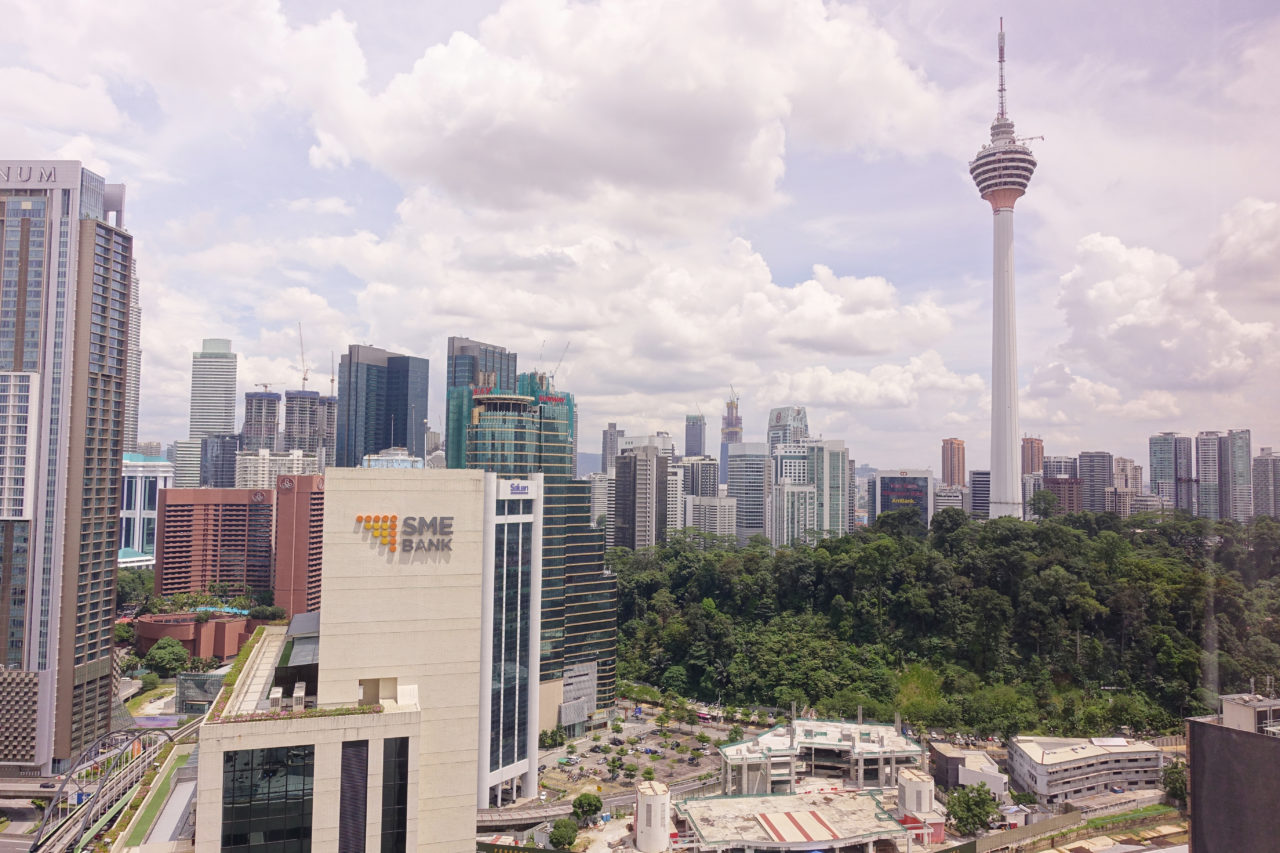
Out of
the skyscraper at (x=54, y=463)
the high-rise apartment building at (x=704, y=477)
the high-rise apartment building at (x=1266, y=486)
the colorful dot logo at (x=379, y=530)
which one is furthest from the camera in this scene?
the high-rise apartment building at (x=704, y=477)

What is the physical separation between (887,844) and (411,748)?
15.7 meters

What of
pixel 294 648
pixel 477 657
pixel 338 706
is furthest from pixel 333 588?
pixel 294 648

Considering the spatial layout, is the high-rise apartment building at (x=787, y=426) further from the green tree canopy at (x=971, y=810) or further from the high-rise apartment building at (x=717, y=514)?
the green tree canopy at (x=971, y=810)

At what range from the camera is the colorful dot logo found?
1139 cm

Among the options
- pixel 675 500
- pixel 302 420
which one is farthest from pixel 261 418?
pixel 675 500

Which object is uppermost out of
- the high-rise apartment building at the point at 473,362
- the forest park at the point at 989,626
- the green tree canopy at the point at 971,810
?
the high-rise apartment building at the point at 473,362

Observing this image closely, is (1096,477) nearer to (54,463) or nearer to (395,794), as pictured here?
(395,794)

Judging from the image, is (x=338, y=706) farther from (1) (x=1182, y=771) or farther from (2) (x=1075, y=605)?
(2) (x=1075, y=605)

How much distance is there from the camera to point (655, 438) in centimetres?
10119

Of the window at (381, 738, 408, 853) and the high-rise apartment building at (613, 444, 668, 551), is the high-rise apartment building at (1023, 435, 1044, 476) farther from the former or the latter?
the window at (381, 738, 408, 853)

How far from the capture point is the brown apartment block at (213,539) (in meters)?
46.9

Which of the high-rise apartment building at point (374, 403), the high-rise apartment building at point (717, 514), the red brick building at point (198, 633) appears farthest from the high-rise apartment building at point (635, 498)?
the high-rise apartment building at point (374, 403)

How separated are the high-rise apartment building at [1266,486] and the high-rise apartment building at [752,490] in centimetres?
5722

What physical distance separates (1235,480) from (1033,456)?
4903cm
